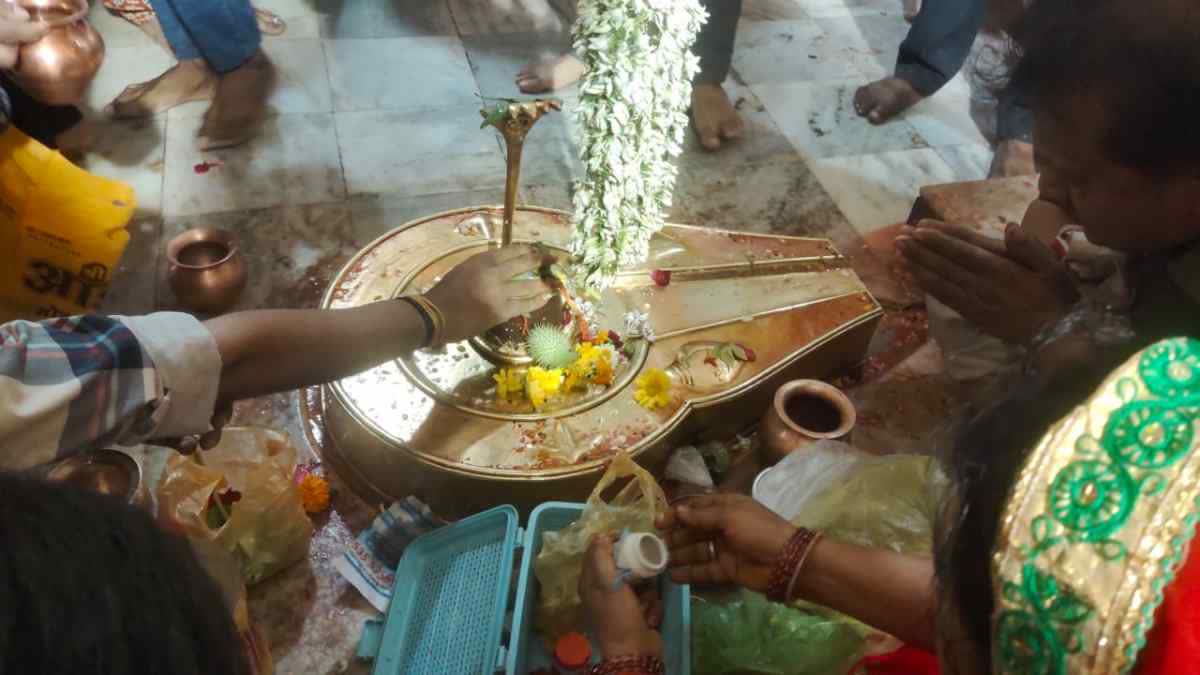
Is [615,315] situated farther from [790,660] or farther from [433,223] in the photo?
[790,660]

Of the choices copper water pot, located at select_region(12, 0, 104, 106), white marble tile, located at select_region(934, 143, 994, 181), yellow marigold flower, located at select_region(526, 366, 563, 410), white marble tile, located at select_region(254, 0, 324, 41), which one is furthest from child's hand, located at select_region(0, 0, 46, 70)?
white marble tile, located at select_region(934, 143, 994, 181)

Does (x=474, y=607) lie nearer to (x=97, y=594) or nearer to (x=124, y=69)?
(x=97, y=594)

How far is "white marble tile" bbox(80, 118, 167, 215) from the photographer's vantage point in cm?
271

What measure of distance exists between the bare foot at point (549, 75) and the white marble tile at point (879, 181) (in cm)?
106

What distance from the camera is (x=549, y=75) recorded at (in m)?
3.32

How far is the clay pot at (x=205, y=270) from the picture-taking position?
2215mm

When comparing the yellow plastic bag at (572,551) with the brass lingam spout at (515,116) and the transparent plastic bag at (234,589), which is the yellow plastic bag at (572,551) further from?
the brass lingam spout at (515,116)

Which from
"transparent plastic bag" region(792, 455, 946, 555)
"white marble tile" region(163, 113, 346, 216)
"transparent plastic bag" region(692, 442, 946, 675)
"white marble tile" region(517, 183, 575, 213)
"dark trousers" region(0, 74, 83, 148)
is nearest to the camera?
"transparent plastic bag" region(692, 442, 946, 675)

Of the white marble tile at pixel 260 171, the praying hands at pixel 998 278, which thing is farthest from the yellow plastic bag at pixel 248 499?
the praying hands at pixel 998 278

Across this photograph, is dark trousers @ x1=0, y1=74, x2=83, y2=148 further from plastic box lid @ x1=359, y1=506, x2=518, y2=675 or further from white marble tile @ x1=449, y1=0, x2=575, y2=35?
plastic box lid @ x1=359, y1=506, x2=518, y2=675

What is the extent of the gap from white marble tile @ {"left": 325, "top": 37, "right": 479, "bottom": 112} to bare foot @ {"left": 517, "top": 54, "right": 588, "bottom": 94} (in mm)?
221

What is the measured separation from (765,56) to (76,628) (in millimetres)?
3767

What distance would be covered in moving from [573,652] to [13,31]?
2.22 metres

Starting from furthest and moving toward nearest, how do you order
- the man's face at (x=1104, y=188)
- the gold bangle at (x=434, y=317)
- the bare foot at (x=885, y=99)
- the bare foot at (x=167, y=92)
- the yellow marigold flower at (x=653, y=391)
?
1. the bare foot at (x=885, y=99)
2. the bare foot at (x=167, y=92)
3. the yellow marigold flower at (x=653, y=391)
4. the gold bangle at (x=434, y=317)
5. the man's face at (x=1104, y=188)
